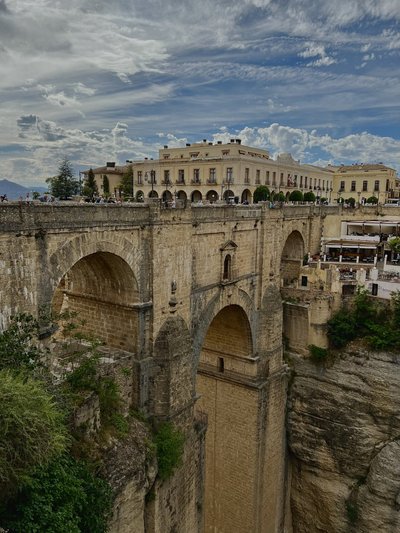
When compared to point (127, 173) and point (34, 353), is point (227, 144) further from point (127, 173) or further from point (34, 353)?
point (34, 353)

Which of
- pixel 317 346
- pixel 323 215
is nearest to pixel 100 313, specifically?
pixel 317 346

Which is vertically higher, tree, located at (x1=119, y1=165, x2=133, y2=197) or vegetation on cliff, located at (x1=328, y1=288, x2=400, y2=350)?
tree, located at (x1=119, y1=165, x2=133, y2=197)

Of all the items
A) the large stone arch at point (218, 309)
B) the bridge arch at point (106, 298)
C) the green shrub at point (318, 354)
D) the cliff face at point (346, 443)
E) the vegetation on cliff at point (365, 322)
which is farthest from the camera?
the green shrub at point (318, 354)

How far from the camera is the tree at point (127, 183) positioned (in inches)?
1976

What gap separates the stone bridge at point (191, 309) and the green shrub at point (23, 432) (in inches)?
84.2

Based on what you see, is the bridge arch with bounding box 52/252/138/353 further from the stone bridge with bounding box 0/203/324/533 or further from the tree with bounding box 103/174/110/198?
the tree with bounding box 103/174/110/198

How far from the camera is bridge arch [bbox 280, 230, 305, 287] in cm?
2762

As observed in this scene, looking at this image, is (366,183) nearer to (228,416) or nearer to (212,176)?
(212,176)

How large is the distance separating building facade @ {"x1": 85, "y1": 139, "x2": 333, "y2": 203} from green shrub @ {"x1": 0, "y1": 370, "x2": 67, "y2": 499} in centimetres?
3312

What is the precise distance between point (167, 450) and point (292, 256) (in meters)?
17.0

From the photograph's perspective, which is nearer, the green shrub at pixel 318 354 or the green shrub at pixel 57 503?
the green shrub at pixel 57 503

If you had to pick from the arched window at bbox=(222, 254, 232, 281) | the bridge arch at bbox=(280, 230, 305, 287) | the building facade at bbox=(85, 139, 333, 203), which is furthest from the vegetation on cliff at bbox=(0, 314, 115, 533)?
the building facade at bbox=(85, 139, 333, 203)

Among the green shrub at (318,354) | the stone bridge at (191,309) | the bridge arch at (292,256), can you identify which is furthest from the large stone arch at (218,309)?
the bridge arch at (292,256)

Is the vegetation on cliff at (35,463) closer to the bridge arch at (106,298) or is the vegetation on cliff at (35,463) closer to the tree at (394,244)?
the bridge arch at (106,298)
